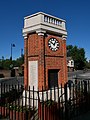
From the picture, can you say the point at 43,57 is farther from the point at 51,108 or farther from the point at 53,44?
the point at 51,108

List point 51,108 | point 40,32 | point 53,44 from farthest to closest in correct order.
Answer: point 53,44
point 40,32
point 51,108

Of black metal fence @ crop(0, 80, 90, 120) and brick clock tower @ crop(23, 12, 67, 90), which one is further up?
brick clock tower @ crop(23, 12, 67, 90)

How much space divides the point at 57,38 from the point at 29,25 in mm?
2317

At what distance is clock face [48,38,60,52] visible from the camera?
1364cm

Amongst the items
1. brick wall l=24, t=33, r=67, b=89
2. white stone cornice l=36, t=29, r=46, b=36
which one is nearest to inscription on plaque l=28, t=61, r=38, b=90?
brick wall l=24, t=33, r=67, b=89

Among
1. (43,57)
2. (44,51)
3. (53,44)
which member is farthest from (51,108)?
(53,44)

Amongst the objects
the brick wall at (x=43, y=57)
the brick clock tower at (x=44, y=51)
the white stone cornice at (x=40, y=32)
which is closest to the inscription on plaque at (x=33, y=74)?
the brick clock tower at (x=44, y=51)

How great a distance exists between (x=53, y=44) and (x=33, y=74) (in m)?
2.66

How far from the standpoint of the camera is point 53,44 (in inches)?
546

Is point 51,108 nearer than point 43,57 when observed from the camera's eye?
Yes

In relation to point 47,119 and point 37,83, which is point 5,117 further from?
point 37,83

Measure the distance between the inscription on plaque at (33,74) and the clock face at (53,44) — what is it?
1.68 metres

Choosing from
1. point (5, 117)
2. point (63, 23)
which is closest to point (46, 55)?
point (63, 23)

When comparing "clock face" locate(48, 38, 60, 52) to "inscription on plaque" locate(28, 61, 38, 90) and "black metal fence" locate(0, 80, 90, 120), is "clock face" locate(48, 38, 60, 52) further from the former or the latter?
"black metal fence" locate(0, 80, 90, 120)
